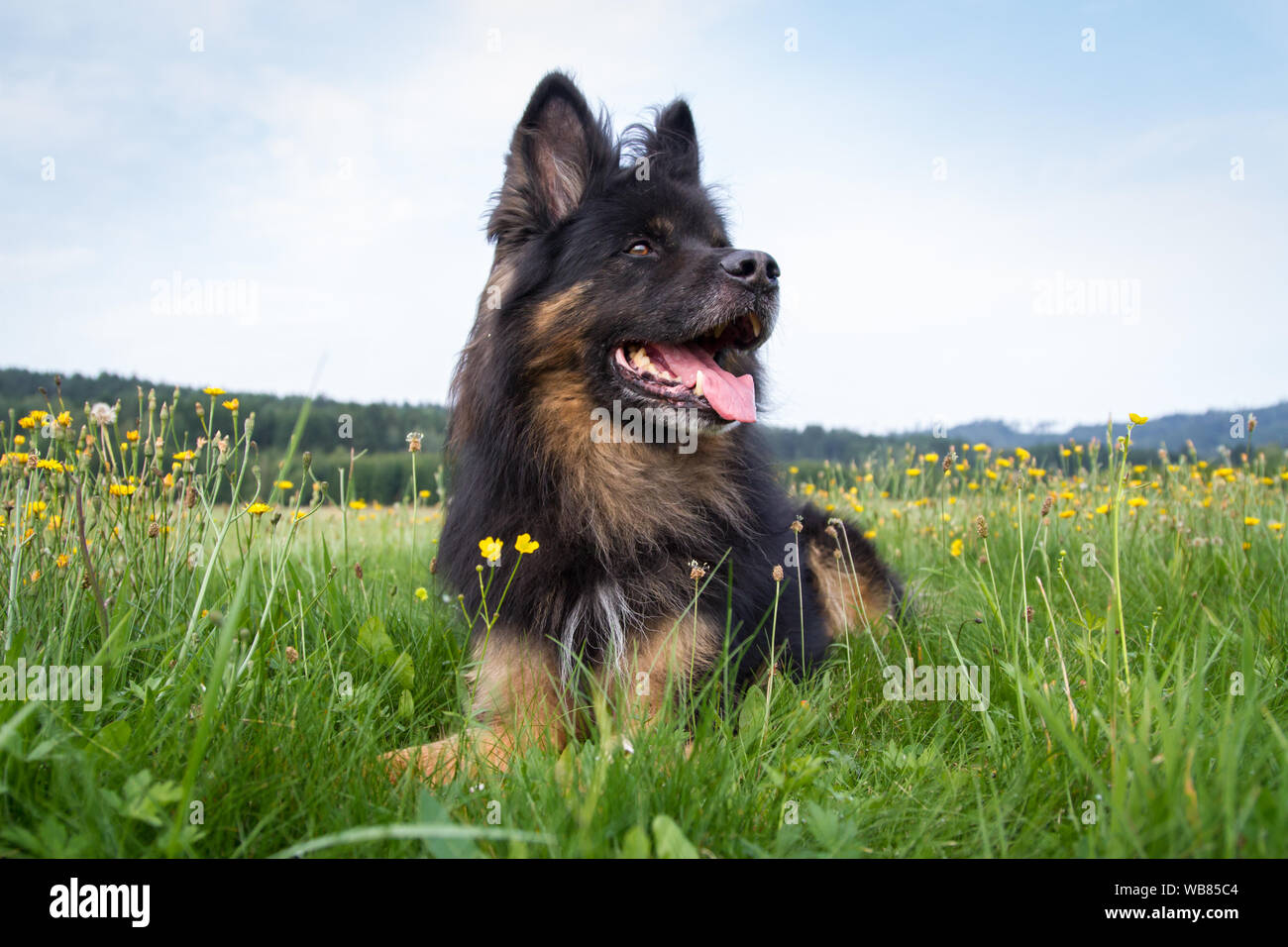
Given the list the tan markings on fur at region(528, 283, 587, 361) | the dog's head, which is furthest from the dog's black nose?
the tan markings on fur at region(528, 283, 587, 361)

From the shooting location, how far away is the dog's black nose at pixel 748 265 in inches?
118

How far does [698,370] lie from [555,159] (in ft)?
3.76

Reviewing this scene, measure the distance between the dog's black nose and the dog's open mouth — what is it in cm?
14

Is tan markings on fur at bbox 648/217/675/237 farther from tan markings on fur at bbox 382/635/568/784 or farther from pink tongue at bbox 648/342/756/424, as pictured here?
tan markings on fur at bbox 382/635/568/784

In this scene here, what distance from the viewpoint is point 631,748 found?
1881 millimetres

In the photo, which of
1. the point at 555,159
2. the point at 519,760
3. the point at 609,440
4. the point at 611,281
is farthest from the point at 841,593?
the point at 555,159

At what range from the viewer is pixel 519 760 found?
2070 millimetres

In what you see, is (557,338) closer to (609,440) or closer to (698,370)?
(609,440)
